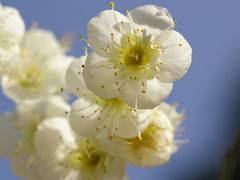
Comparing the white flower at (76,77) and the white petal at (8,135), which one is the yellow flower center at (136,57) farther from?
the white petal at (8,135)

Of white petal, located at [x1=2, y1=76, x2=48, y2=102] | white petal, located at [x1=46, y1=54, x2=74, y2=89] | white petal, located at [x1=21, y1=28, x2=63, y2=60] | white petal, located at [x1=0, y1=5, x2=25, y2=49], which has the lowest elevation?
white petal, located at [x1=2, y1=76, x2=48, y2=102]

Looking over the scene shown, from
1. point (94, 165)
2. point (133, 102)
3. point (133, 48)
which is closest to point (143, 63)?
point (133, 48)

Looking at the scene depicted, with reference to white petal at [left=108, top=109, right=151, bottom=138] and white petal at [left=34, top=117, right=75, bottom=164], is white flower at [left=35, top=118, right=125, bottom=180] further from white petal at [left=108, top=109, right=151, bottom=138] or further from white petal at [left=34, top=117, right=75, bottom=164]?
white petal at [left=108, top=109, right=151, bottom=138]

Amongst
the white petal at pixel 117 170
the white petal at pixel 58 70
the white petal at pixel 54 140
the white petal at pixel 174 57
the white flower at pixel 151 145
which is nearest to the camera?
the white petal at pixel 174 57

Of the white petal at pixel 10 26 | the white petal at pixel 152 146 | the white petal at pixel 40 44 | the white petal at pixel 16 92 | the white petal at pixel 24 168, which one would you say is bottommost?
the white petal at pixel 24 168

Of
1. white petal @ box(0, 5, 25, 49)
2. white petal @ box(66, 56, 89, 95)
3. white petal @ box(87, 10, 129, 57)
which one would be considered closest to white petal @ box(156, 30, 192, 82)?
white petal @ box(87, 10, 129, 57)

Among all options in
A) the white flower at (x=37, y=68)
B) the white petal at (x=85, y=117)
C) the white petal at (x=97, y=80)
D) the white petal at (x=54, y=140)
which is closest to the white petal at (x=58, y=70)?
the white flower at (x=37, y=68)
